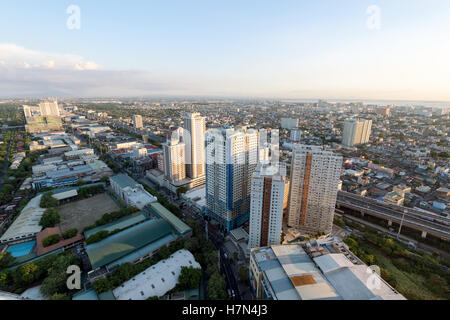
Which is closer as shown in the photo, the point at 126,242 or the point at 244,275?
the point at 244,275

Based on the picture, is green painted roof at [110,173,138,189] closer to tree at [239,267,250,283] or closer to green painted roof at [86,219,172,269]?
green painted roof at [86,219,172,269]

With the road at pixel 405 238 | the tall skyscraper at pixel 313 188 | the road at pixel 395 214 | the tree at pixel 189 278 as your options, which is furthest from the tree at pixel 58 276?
the road at pixel 395 214

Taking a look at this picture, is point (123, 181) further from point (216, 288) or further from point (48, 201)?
point (216, 288)

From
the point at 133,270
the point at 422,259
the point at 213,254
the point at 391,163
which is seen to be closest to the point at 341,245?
the point at 422,259

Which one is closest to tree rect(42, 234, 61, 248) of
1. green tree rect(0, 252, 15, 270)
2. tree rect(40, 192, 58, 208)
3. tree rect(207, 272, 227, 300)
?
green tree rect(0, 252, 15, 270)

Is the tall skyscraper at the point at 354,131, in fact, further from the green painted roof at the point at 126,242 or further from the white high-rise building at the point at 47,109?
the white high-rise building at the point at 47,109

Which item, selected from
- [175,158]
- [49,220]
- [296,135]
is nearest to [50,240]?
[49,220]
